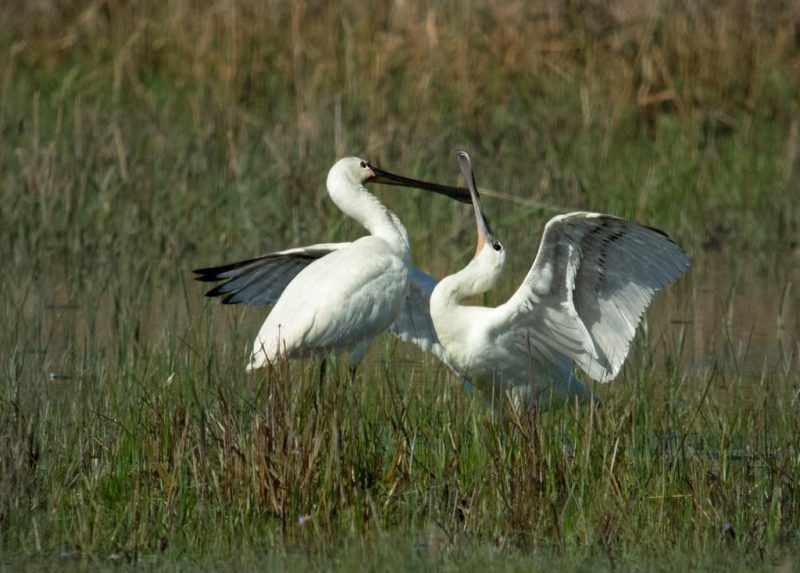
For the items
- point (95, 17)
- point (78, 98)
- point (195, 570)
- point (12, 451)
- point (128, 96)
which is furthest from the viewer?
point (95, 17)

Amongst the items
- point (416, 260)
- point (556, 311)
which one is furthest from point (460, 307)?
point (416, 260)

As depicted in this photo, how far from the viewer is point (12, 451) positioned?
17.4ft

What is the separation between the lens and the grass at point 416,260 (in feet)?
17.0

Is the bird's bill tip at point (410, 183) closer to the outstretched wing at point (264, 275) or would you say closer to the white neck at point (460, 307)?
the outstretched wing at point (264, 275)

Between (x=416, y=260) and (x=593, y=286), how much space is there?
3474mm

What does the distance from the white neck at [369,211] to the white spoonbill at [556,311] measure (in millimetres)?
393

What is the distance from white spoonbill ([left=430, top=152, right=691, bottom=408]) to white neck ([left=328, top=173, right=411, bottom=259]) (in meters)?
0.39

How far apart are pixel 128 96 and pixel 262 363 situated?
7270 mm

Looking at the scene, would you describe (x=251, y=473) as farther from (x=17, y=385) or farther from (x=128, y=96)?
(x=128, y=96)

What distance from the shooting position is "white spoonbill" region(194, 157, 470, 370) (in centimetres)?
664

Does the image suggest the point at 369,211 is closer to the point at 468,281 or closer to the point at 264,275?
the point at 264,275

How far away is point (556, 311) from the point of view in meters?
6.76

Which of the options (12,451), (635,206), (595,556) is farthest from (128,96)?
(595,556)

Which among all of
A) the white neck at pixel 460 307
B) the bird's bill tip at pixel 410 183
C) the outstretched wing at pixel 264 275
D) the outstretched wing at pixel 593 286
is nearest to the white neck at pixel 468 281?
the white neck at pixel 460 307
